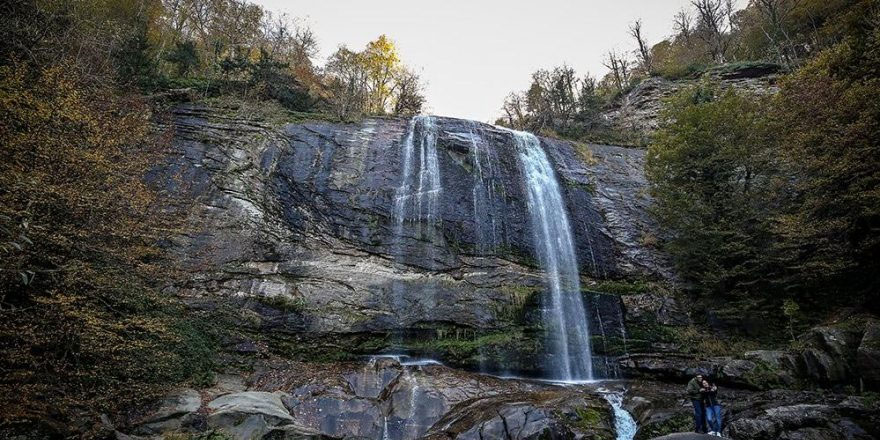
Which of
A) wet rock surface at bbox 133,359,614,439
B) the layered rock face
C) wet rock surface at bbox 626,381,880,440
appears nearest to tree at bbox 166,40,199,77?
the layered rock face

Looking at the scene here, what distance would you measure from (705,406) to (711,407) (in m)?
0.10

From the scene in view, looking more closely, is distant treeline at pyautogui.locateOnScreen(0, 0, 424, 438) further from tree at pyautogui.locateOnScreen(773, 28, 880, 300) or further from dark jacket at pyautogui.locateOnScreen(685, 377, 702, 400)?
tree at pyautogui.locateOnScreen(773, 28, 880, 300)

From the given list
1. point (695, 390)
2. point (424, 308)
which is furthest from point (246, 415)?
point (695, 390)

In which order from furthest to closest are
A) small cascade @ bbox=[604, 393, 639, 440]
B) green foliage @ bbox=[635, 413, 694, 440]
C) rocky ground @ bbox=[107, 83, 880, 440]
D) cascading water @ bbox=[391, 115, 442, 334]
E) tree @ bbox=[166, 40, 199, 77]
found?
tree @ bbox=[166, 40, 199, 77] < cascading water @ bbox=[391, 115, 442, 334] < small cascade @ bbox=[604, 393, 639, 440] < rocky ground @ bbox=[107, 83, 880, 440] < green foliage @ bbox=[635, 413, 694, 440]

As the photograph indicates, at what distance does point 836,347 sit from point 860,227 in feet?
14.0

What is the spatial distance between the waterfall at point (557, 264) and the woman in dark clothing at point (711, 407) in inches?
204

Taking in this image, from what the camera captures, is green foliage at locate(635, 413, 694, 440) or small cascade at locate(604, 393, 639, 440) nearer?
green foliage at locate(635, 413, 694, 440)

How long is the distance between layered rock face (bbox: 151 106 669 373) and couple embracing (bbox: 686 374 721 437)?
5.29m

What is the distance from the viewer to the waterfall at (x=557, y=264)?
12.9m

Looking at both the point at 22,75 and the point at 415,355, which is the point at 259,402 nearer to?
the point at 415,355

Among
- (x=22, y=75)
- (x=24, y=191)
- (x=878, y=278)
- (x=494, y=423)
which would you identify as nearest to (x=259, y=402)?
(x=494, y=423)

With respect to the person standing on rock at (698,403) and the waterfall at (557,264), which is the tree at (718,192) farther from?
the person standing on rock at (698,403)

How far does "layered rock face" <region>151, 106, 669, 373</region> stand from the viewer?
39.9 feet

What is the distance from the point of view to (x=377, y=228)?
1414cm
